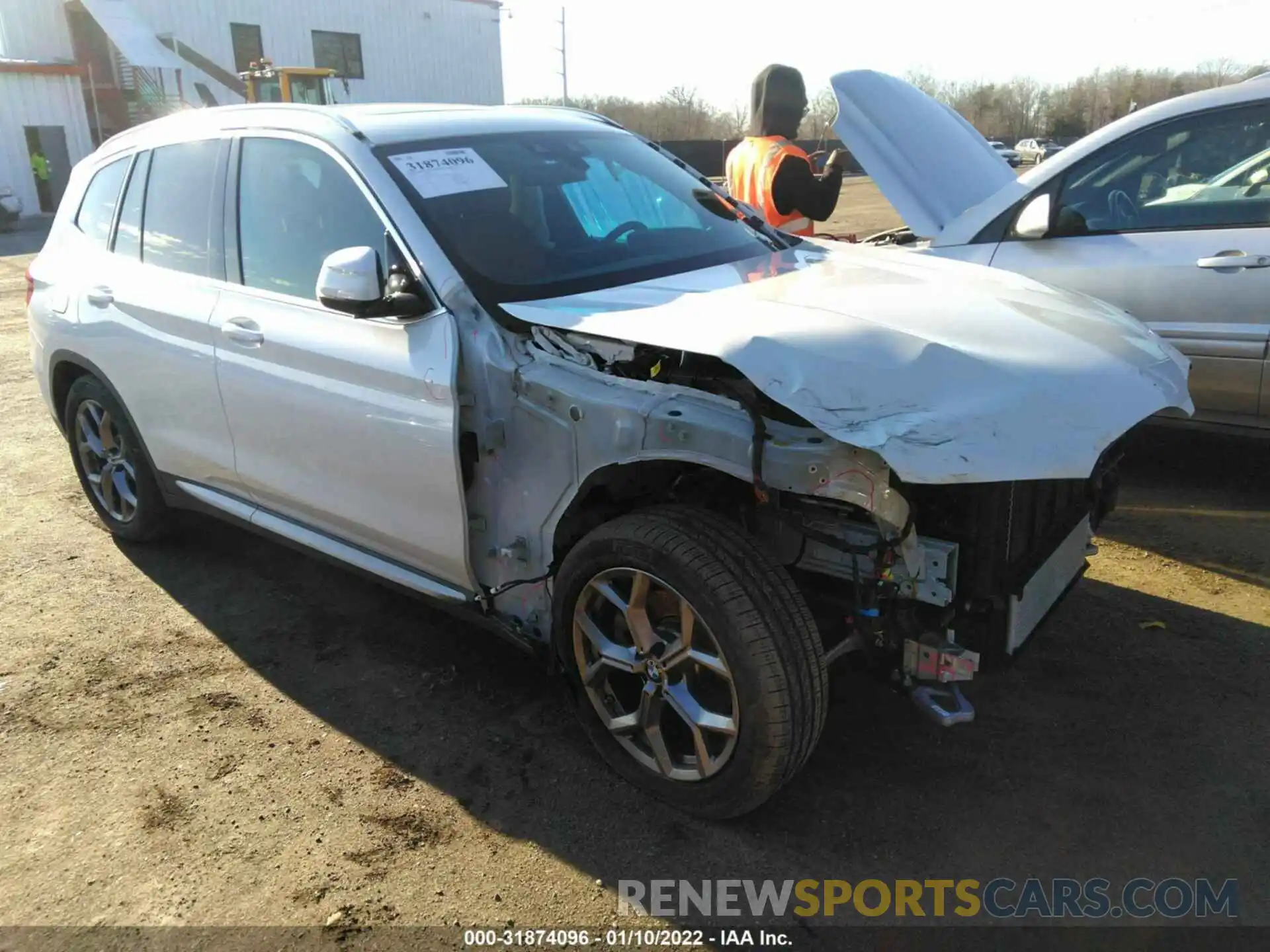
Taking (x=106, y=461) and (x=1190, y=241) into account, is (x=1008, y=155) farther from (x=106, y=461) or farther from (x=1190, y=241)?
(x=106, y=461)

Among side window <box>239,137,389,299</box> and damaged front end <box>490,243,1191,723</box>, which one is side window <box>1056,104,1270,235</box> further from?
side window <box>239,137,389,299</box>

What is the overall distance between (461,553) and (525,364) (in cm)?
61

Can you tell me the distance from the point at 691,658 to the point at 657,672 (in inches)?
5.8

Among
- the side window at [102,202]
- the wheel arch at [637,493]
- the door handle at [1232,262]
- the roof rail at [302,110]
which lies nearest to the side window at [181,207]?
the roof rail at [302,110]

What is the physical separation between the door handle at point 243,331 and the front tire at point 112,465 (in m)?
1.07

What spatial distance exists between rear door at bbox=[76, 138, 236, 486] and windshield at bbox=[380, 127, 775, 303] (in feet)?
3.49

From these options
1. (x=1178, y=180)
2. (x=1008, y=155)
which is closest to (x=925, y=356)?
(x=1178, y=180)

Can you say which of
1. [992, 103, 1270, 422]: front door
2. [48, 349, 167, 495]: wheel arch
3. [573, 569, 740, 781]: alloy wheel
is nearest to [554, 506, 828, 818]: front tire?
[573, 569, 740, 781]: alloy wheel

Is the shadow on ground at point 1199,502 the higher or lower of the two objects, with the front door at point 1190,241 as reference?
lower

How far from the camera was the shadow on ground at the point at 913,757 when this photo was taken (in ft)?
8.33

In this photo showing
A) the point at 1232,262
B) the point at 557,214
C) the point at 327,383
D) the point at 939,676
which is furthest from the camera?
the point at 1232,262

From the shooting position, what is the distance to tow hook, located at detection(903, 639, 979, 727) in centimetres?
250

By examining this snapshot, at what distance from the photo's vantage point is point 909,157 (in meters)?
4.96

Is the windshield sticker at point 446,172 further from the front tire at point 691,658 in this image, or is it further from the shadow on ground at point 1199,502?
the shadow on ground at point 1199,502
